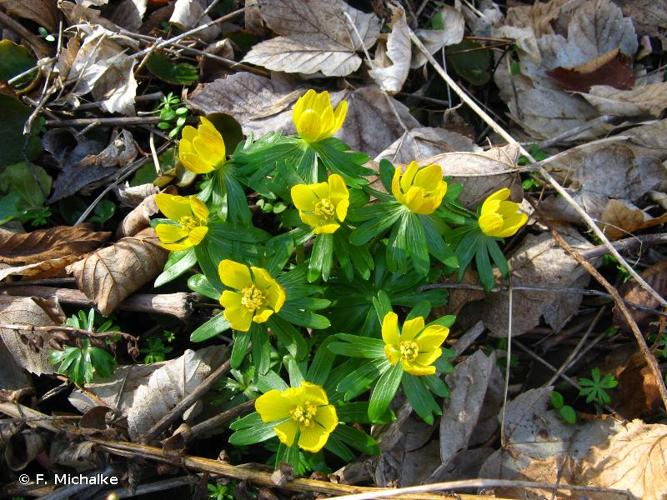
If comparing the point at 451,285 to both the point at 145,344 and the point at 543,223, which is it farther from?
the point at 145,344

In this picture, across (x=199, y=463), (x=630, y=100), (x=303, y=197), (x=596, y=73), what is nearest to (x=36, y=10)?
(x=303, y=197)

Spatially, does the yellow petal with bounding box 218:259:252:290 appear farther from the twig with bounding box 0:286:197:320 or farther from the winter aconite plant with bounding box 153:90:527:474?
the twig with bounding box 0:286:197:320

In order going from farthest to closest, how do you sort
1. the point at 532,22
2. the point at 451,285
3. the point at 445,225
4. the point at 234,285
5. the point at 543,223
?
the point at 532,22 < the point at 543,223 < the point at 451,285 < the point at 445,225 < the point at 234,285

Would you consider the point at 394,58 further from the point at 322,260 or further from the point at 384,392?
the point at 384,392

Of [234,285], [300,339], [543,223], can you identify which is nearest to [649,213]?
[543,223]

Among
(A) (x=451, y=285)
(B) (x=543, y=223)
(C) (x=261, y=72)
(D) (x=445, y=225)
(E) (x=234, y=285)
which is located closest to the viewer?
(E) (x=234, y=285)

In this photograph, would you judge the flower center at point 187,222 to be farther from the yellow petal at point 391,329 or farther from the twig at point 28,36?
the twig at point 28,36
